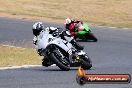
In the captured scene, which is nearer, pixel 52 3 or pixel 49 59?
pixel 49 59

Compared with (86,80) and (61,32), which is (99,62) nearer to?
(61,32)

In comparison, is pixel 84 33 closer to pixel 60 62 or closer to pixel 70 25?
pixel 70 25

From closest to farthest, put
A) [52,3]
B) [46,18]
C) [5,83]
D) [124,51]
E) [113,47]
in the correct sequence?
[5,83] < [124,51] < [113,47] < [46,18] < [52,3]

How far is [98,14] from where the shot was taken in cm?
4319

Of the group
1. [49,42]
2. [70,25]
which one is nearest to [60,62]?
[49,42]

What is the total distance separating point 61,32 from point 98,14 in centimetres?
2565

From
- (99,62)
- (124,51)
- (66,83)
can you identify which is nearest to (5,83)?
(66,83)

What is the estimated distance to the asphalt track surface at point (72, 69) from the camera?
14.2m

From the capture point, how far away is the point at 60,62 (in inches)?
672

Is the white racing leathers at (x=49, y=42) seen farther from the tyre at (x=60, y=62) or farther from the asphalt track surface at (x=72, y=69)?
the asphalt track surface at (x=72, y=69)

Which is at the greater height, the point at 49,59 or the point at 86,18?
the point at 49,59

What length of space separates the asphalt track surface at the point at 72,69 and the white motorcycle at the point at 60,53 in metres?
0.28

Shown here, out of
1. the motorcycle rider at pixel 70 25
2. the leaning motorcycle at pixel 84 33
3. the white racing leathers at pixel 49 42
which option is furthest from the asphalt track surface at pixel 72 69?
the motorcycle rider at pixel 70 25

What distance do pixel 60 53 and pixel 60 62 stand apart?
0.96 feet
